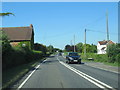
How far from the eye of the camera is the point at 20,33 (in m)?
72.3

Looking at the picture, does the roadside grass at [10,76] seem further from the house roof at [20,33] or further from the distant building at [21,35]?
the house roof at [20,33]

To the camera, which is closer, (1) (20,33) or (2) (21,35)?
(2) (21,35)

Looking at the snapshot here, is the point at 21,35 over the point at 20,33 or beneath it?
beneath

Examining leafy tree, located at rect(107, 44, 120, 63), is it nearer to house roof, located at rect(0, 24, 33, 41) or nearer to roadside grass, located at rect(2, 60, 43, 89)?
roadside grass, located at rect(2, 60, 43, 89)

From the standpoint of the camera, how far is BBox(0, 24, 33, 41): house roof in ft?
228

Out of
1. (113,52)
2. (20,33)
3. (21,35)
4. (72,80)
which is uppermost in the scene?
(20,33)

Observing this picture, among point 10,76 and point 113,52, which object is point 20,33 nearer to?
point 113,52

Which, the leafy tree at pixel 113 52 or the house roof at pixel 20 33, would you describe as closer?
the leafy tree at pixel 113 52

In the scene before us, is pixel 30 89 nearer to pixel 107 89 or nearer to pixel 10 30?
pixel 107 89

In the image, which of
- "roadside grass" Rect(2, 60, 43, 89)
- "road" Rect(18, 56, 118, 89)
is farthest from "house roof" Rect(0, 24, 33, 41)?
"road" Rect(18, 56, 118, 89)

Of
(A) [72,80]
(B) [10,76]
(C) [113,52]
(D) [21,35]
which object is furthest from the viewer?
(D) [21,35]

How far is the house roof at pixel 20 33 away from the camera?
228ft

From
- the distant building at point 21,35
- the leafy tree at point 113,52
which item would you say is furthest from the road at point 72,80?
the distant building at point 21,35

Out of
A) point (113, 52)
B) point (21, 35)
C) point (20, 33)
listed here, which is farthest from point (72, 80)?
point (20, 33)
